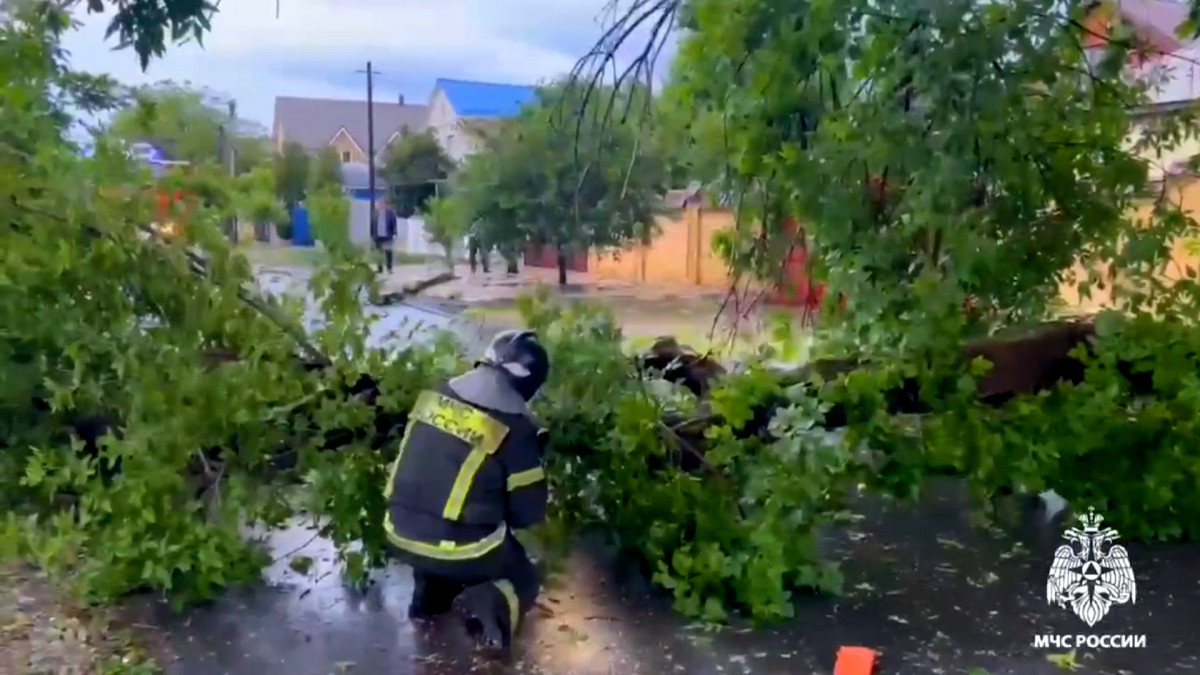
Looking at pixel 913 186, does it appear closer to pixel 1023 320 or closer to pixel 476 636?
pixel 1023 320

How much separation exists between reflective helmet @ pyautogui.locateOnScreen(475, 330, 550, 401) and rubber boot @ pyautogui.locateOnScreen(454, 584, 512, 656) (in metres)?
0.54

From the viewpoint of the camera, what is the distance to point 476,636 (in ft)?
10.7

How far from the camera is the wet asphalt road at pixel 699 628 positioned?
3154mm

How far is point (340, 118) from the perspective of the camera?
4.27 m

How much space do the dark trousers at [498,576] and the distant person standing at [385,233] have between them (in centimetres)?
96

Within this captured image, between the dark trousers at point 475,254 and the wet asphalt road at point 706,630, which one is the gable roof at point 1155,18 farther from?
the dark trousers at point 475,254

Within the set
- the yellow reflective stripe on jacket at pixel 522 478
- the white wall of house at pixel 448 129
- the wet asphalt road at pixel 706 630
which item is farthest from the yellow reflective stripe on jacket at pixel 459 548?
the white wall of house at pixel 448 129

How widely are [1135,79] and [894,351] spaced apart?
1.36 meters

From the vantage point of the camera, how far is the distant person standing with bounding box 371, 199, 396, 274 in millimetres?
3775

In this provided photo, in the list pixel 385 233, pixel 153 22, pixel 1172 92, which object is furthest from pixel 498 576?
pixel 1172 92

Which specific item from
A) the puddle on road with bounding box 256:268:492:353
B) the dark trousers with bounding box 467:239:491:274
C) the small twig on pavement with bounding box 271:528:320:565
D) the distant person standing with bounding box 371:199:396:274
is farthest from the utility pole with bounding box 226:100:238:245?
the small twig on pavement with bounding box 271:528:320:565

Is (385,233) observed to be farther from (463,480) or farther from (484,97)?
(463,480)

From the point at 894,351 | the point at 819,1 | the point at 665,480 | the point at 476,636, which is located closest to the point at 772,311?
the point at 894,351

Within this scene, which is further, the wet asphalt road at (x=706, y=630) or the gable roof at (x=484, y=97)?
the gable roof at (x=484, y=97)
